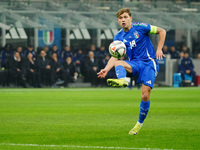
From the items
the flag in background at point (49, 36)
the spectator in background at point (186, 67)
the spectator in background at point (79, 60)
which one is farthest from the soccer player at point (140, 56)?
the flag in background at point (49, 36)

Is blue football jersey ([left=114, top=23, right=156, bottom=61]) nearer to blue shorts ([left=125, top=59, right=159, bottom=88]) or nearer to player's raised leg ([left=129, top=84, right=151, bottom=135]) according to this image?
blue shorts ([left=125, top=59, right=159, bottom=88])

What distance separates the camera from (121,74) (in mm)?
8172

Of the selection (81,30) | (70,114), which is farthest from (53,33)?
(70,114)

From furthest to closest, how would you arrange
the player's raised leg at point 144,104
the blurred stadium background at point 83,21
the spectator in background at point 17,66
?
the blurred stadium background at point 83,21 → the spectator in background at point 17,66 → the player's raised leg at point 144,104

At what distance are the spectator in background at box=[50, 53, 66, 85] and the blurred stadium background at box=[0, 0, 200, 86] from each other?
4.01 feet

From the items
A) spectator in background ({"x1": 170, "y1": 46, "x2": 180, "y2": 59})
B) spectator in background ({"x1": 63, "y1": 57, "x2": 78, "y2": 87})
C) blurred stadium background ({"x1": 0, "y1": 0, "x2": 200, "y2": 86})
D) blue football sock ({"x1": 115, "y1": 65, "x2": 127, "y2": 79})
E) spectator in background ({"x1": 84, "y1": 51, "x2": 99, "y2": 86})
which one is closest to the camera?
blue football sock ({"x1": 115, "y1": 65, "x2": 127, "y2": 79})

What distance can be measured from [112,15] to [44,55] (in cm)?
684

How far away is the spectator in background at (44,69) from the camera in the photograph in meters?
26.3

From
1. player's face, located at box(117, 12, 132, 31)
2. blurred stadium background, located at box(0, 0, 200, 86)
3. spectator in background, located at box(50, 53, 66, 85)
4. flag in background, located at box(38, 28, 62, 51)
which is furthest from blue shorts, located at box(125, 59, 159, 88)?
flag in background, located at box(38, 28, 62, 51)

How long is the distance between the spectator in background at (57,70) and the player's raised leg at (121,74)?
18431 millimetres

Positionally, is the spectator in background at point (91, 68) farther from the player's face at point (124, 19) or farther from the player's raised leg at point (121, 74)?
the player's raised leg at point (121, 74)

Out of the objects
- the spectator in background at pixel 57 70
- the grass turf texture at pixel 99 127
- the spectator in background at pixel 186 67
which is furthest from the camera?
the spectator in background at pixel 186 67

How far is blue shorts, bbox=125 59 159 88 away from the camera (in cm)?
856

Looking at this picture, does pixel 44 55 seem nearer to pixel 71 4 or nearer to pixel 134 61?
pixel 71 4
